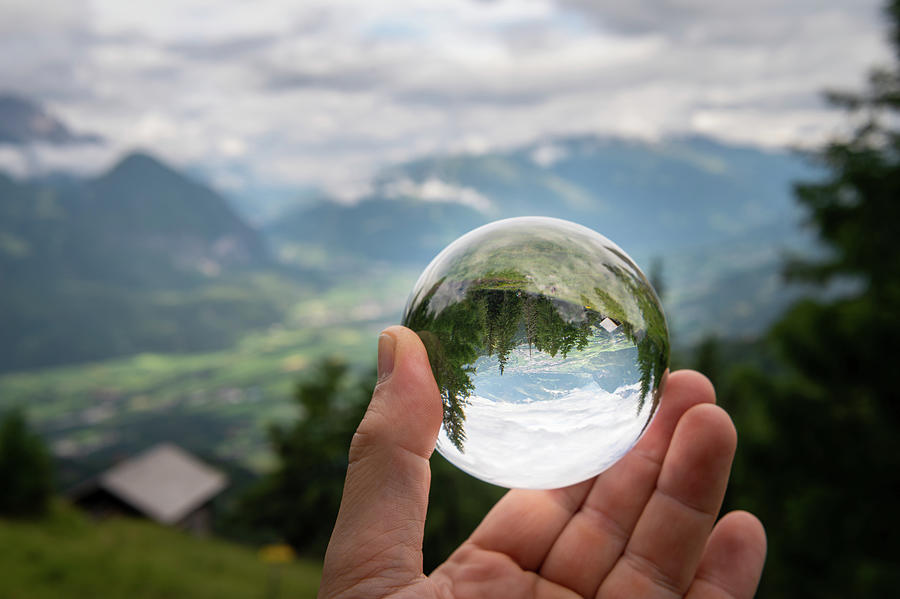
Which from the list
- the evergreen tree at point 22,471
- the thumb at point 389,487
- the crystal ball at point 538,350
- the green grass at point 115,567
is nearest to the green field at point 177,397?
the green grass at point 115,567

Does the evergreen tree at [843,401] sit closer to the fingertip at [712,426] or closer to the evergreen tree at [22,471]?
the fingertip at [712,426]

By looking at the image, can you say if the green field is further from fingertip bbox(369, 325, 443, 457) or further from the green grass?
fingertip bbox(369, 325, 443, 457)

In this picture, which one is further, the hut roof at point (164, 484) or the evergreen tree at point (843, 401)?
the hut roof at point (164, 484)

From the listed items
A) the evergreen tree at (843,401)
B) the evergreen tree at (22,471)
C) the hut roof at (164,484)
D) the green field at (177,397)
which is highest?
the evergreen tree at (843,401)

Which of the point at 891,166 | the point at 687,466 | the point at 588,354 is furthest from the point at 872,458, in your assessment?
the point at 588,354

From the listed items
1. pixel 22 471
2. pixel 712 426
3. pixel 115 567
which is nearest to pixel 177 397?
pixel 22 471

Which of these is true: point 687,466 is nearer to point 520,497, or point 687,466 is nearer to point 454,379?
point 520,497

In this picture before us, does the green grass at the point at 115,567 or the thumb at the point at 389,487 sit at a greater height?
the thumb at the point at 389,487
